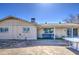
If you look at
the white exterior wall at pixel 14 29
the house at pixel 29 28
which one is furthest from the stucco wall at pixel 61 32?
the white exterior wall at pixel 14 29

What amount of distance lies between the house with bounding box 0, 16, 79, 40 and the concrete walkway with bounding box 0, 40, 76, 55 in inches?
5.0

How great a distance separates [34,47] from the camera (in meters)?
4.38

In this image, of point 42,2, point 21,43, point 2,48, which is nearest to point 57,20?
point 42,2

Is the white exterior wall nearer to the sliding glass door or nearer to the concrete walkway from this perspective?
the concrete walkway

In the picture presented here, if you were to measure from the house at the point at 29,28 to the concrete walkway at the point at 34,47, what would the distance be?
5.0 inches

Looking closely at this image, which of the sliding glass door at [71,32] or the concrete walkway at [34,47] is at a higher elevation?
the sliding glass door at [71,32]

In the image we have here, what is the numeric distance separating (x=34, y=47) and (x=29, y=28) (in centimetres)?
48

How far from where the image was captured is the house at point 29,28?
4383 mm

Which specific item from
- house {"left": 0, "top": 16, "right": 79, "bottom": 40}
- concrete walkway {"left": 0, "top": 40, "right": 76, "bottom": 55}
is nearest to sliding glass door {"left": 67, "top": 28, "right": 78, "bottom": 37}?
house {"left": 0, "top": 16, "right": 79, "bottom": 40}

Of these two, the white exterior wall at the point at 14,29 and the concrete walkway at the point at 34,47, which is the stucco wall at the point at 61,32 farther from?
the white exterior wall at the point at 14,29

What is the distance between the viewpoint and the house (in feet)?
14.4

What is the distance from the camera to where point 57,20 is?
14.6 ft
